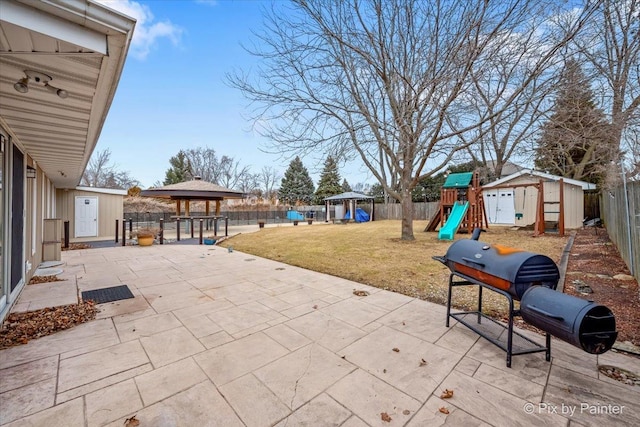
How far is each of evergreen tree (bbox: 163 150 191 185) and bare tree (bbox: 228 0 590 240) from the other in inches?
1124

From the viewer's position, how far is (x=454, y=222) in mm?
10203

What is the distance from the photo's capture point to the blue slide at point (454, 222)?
9.57 meters

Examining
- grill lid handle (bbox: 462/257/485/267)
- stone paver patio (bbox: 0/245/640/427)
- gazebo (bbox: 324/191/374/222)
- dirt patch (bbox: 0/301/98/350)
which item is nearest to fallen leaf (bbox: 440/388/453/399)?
stone paver patio (bbox: 0/245/640/427)

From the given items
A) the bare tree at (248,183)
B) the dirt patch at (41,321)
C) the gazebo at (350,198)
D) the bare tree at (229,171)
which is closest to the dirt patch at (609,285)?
the dirt patch at (41,321)

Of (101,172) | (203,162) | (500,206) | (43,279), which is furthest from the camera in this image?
(203,162)

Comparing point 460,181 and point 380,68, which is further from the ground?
point 380,68

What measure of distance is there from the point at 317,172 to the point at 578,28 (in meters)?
6.24

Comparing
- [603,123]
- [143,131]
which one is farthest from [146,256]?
[143,131]

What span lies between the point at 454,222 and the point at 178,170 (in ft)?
104

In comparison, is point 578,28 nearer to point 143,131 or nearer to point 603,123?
point 603,123

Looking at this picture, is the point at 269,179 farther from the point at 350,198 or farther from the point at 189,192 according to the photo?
the point at 189,192

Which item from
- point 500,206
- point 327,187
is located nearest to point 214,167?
point 327,187

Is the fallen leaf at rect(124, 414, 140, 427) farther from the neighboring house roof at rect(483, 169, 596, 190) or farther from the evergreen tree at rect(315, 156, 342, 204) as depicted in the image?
the evergreen tree at rect(315, 156, 342, 204)

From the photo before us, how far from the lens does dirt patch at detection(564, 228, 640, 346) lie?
9.36 ft
